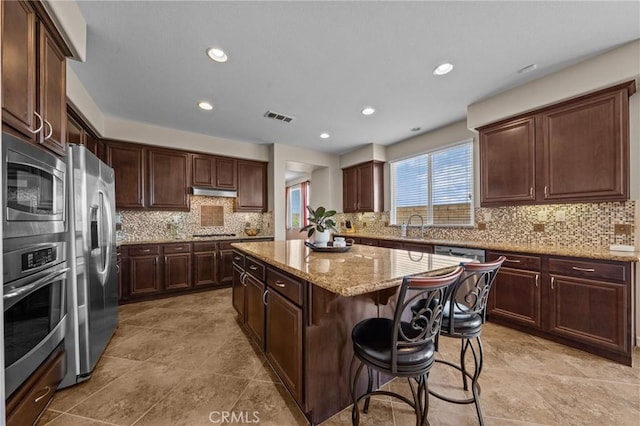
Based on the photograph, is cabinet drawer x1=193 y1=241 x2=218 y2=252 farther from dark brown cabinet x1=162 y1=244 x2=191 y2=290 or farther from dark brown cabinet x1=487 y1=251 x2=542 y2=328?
dark brown cabinet x1=487 y1=251 x2=542 y2=328

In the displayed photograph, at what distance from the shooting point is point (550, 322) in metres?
2.41

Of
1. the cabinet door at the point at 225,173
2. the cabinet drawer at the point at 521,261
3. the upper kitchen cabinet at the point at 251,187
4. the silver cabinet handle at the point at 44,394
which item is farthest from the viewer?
the upper kitchen cabinet at the point at 251,187

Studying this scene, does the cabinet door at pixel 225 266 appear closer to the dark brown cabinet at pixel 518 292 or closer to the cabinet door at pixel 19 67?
the cabinet door at pixel 19 67

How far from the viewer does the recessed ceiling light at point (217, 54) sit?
7.09 feet

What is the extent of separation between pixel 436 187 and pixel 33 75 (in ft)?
15.2

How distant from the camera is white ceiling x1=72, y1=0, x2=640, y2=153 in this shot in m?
1.76

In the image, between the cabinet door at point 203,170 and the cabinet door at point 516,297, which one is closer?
the cabinet door at point 516,297

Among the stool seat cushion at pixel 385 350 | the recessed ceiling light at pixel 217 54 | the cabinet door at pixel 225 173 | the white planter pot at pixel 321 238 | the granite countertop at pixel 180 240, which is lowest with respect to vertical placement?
the stool seat cushion at pixel 385 350

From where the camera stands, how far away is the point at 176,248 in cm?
391

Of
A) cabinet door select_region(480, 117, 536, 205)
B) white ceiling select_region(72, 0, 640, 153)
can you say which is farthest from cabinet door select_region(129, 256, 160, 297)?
cabinet door select_region(480, 117, 536, 205)

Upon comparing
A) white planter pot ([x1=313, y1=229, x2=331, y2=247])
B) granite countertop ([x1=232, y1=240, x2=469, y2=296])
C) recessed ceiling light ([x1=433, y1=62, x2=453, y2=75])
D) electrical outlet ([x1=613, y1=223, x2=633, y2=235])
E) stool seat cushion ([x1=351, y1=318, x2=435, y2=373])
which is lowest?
stool seat cushion ([x1=351, y1=318, x2=435, y2=373])

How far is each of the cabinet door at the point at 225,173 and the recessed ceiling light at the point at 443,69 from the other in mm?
3668

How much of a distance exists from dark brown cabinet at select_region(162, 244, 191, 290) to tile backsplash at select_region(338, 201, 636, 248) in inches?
165

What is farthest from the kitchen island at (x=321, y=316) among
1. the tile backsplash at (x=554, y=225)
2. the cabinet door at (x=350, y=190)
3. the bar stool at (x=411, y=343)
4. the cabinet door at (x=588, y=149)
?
the cabinet door at (x=350, y=190)
